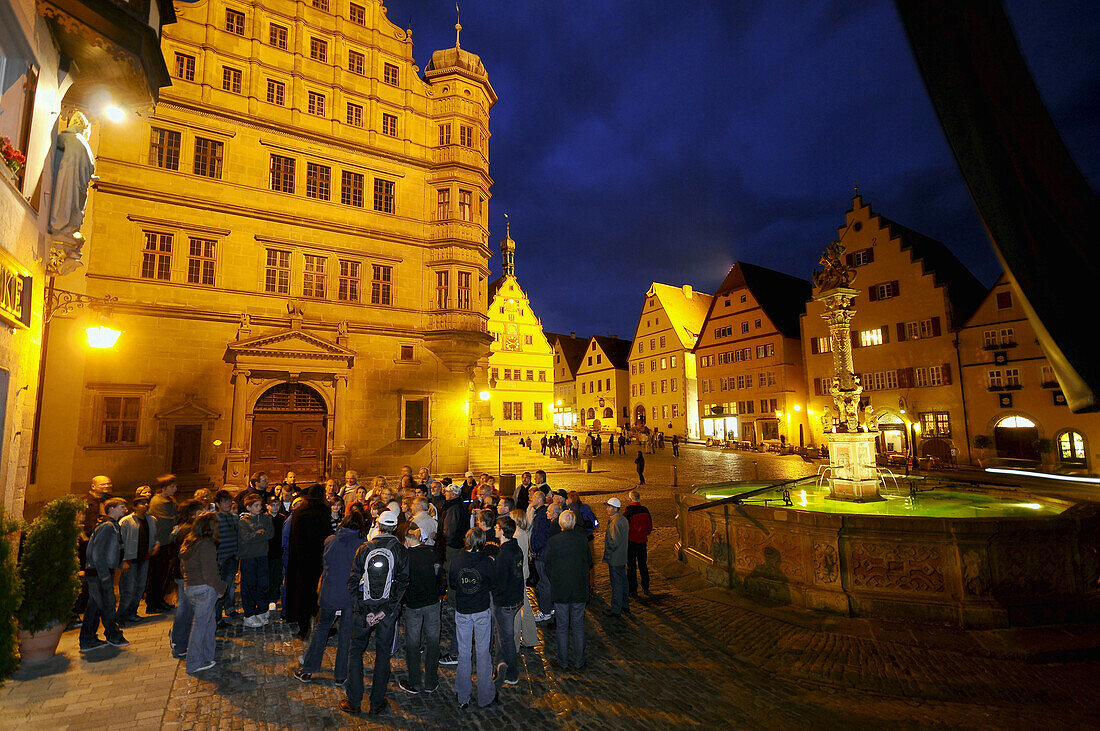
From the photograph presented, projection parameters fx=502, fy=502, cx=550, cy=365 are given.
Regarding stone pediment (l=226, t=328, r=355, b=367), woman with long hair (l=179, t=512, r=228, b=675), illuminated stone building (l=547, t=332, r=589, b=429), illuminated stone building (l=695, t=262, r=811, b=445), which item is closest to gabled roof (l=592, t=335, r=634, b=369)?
illuminated stone building (l=547, t=332, r=589, b=429)

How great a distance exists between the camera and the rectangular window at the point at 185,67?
19.6 m

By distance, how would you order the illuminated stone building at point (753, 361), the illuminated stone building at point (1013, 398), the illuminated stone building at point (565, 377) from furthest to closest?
the illuminated stone building at point (565, 377), the illuminated stone building at point (753, 361), the illuminated stone building at point (1013, 398)

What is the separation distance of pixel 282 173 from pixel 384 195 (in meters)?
4.20

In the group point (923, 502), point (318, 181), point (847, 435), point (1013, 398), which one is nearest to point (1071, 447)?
point (1013, 398)

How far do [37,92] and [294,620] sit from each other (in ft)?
28.2

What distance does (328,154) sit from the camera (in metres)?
22.1

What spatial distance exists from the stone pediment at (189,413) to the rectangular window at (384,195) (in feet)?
36.0

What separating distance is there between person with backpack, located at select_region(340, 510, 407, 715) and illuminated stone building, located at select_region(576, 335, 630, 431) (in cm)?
5360

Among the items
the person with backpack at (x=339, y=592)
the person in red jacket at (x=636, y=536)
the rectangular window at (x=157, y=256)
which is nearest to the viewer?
the person with backpack at (x=339, y=592)

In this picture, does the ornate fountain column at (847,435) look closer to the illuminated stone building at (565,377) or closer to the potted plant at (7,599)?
the potted plant at (7,599)

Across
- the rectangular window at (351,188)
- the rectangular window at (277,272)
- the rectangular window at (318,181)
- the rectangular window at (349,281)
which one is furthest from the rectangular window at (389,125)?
the rectangular window at (277,272)

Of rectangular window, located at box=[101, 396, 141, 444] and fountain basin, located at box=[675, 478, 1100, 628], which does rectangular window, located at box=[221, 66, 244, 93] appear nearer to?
rectangular window, located at box=[101, 396, 141, 444]

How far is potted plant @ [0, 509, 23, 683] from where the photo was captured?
5047mm

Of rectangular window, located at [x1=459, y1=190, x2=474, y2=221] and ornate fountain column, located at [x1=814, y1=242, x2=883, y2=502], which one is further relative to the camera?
rectangular window, located at [x1=459, y1=190, x2=474, y2=221]
